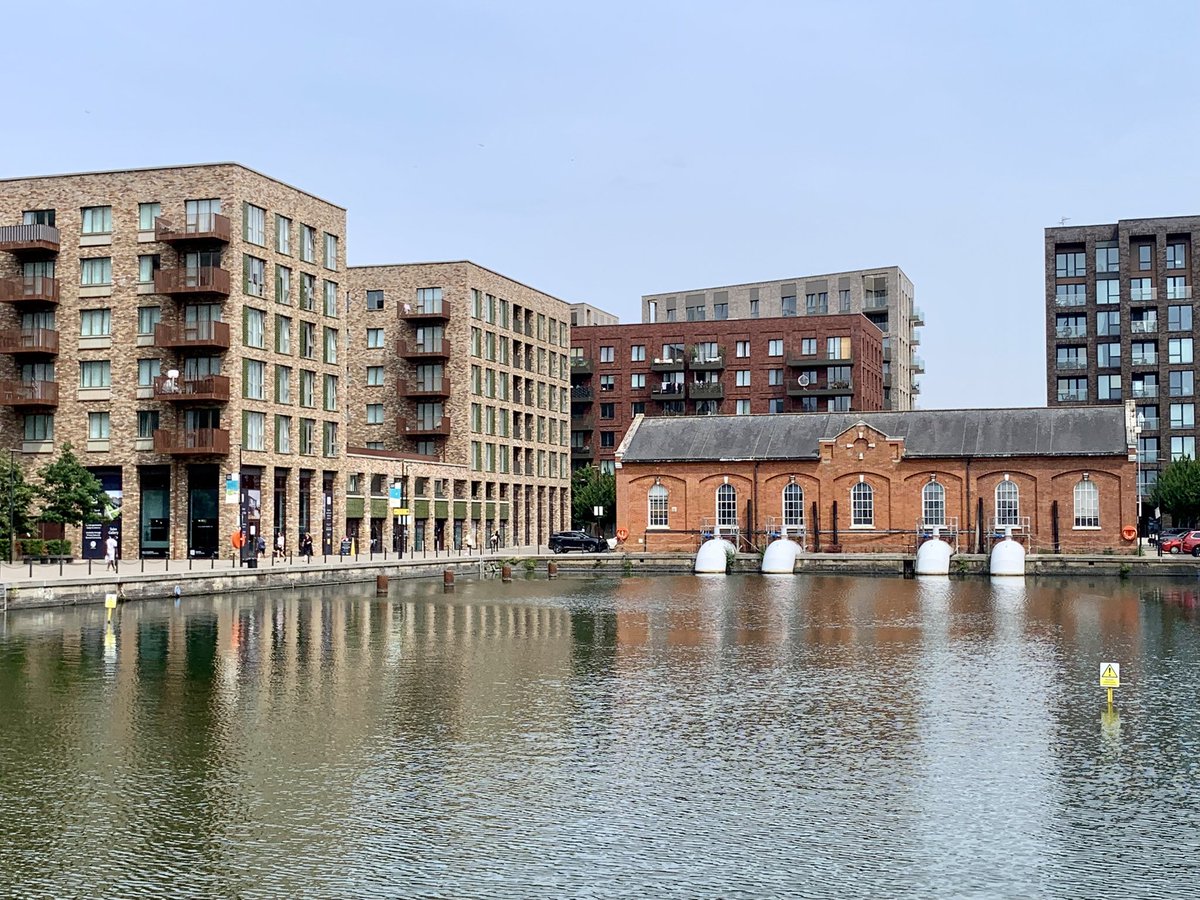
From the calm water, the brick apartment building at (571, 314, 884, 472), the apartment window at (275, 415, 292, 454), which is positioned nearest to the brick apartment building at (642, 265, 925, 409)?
the brick apartment building at (571, 314, 884, 472)

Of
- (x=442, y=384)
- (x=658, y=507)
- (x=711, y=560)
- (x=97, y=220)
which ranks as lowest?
(x=711, y=560)

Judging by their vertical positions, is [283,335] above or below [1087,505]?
above

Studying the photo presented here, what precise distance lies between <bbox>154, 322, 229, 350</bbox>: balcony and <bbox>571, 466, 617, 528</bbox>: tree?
48.7 m

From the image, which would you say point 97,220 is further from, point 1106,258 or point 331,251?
point 1106,258

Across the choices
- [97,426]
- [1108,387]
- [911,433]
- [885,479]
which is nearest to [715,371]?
[1108,387]

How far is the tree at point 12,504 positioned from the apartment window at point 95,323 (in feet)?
33.8

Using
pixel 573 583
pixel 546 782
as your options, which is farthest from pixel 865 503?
pixel 546 782

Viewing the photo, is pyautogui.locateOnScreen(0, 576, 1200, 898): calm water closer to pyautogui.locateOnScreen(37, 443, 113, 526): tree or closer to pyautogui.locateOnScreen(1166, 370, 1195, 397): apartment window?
pyautogui.locateOnScreen(37, 443, 113, 526): tree

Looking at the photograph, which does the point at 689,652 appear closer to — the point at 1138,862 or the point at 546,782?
the point at 546,782

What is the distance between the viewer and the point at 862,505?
83750 millimetres

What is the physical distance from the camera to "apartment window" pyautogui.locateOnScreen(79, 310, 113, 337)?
74.8m

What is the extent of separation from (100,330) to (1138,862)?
69.7 metres

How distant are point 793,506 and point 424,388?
3046cm

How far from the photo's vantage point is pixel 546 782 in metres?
18.4
